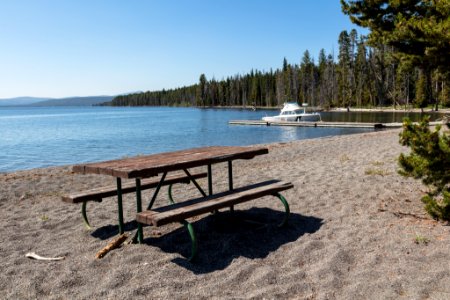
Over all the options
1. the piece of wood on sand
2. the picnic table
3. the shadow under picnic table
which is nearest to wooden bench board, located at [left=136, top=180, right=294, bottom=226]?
the picnic table

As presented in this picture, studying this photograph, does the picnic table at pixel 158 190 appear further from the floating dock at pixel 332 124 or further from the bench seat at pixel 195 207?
the floating dock at pixel 332 124

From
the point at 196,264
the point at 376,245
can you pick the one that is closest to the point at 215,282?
the point at 196,264

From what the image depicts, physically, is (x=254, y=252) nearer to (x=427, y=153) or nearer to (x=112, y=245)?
(x=112, y=245)

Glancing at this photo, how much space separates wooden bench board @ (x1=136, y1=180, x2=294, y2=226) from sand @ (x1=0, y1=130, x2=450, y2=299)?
530 millimetres

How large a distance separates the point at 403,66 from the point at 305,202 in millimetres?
2801

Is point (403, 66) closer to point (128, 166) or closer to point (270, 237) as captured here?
point (270, 237)

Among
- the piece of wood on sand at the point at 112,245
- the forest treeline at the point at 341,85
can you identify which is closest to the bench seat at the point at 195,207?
the piece of wood on sand at the point at 112,245

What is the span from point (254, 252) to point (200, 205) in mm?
871

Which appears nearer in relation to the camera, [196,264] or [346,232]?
[196,264]

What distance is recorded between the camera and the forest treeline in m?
71.4

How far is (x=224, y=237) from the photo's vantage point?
5.24 m

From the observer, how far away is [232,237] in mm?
5188

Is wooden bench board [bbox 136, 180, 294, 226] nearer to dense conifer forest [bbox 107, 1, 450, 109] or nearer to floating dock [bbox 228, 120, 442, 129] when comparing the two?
dense conifer forest [bbox 107, 1, 450, 109]

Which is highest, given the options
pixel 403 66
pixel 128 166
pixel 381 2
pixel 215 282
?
pixel 381 2
